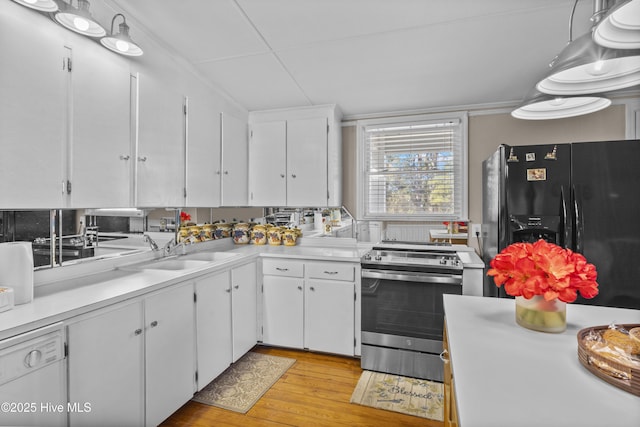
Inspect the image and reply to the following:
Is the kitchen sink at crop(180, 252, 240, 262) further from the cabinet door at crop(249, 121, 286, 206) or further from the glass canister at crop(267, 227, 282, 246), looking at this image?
the cabinet door at crop(249, 121, 286, 206)

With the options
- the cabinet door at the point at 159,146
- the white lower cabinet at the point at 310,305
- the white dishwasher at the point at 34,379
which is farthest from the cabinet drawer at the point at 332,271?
the white dishwasher at the point at 34,379

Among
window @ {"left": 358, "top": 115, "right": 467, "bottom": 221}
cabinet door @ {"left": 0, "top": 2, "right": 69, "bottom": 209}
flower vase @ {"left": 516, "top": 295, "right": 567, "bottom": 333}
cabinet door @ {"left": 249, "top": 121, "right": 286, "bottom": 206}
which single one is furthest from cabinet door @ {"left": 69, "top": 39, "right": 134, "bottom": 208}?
window @ {"left": 358, "top": 115, "right": 467, "bottom": 221}

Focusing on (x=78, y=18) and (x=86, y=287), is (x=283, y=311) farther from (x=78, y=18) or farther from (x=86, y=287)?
(x=78, y=18)

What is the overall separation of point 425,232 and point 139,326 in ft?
8.79

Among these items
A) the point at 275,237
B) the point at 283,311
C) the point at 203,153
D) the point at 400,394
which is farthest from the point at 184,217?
the point at 400,394

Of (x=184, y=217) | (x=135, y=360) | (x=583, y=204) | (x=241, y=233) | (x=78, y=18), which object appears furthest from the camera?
(x=241, y=233)

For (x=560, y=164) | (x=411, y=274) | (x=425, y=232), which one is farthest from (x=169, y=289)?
(x=560, y=164)

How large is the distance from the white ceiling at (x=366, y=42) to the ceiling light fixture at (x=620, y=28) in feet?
2.00

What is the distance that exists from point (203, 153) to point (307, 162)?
3.44ft

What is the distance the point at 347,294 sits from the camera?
2.65 m

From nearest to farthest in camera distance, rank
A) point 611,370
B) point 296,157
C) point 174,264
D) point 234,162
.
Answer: point 611,370, point 174,264, point 234,162, point 296,157

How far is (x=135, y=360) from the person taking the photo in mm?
1638

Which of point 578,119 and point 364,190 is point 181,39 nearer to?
point 364,190

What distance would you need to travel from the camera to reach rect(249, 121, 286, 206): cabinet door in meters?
3.36
